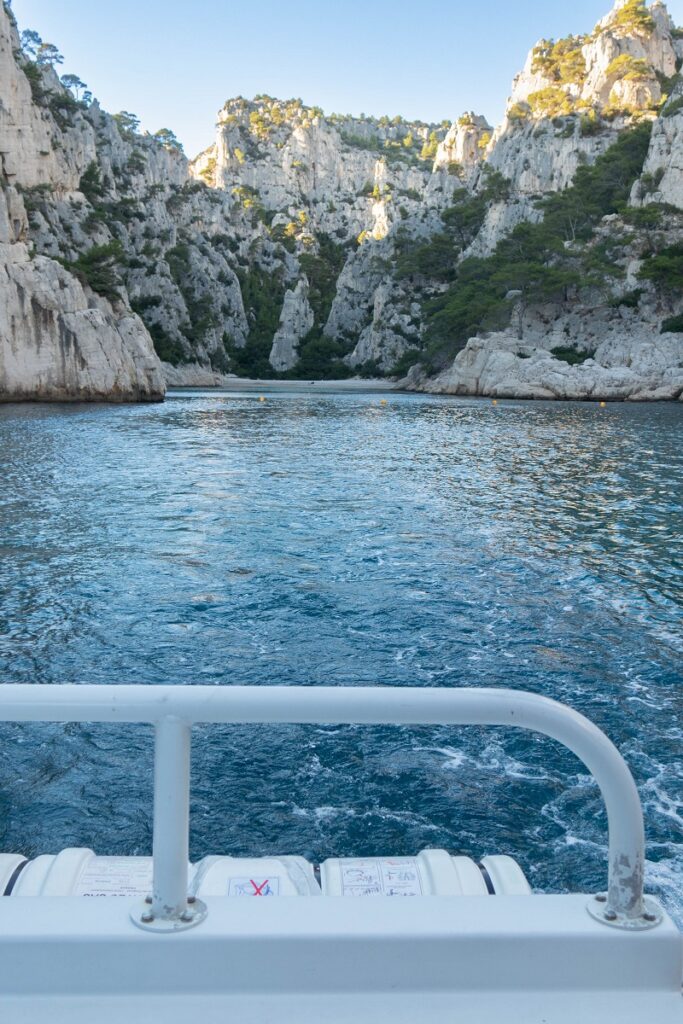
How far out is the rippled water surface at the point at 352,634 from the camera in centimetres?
618

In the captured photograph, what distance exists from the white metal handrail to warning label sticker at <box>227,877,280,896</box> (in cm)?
68

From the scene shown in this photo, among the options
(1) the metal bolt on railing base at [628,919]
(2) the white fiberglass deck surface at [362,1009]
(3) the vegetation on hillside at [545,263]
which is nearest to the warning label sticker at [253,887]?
(2) the white fiberglass deck surface at [362,1009]

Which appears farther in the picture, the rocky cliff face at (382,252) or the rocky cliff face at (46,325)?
the rocky cliff face at (382,252)

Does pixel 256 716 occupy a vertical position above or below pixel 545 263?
below

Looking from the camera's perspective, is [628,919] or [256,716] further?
[628,919]

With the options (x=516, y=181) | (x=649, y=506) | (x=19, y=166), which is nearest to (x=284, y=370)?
(x=516, y=181)

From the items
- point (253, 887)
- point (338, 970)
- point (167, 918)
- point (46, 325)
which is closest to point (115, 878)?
point (253, 887)

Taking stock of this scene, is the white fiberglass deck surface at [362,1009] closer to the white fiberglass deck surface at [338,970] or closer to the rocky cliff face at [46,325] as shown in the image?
the white fiberglass deck surface at [338,970]

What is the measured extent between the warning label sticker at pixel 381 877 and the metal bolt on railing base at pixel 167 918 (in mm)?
791

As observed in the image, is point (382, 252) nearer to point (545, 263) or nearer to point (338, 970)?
point (545, 263)

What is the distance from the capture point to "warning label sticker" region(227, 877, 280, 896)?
2.82 meters

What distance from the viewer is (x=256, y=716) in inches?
82.3

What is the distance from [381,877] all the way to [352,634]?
7.09 m

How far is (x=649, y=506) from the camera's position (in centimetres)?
1803
